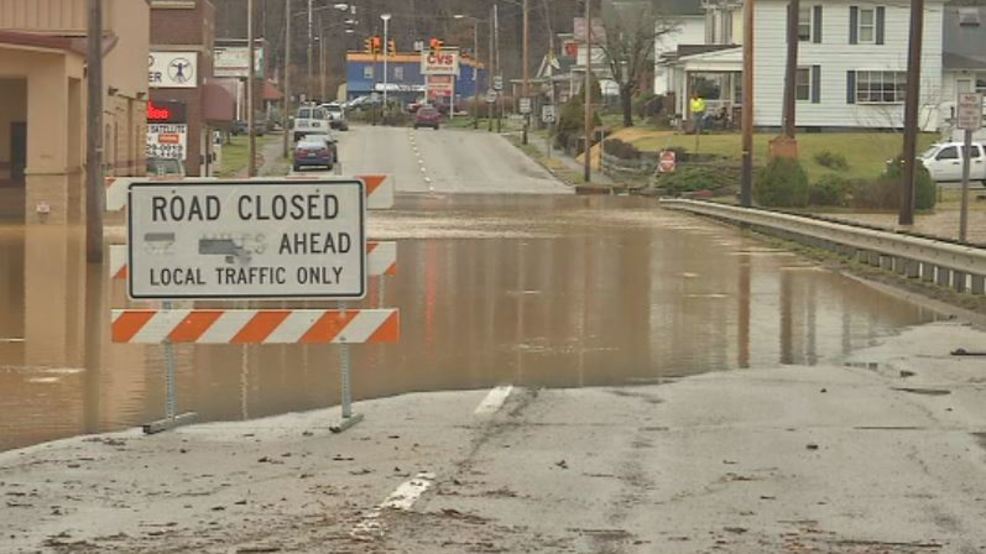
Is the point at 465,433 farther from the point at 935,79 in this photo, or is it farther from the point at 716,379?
the point at 935,79

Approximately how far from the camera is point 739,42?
81688mm

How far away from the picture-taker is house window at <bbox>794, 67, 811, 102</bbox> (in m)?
74.6

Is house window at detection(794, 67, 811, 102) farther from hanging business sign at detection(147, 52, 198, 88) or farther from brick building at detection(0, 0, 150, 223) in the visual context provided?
brick building at detection(0, 0, 150, 223)

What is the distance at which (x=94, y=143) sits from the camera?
26.8 meters

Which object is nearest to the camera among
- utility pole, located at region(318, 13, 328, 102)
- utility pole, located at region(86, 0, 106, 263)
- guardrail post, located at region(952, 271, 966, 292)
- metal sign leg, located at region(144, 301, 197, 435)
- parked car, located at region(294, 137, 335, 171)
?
metal sign leg, located at region(144, 301, 197, 435)

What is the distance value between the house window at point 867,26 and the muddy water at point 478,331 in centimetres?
4517

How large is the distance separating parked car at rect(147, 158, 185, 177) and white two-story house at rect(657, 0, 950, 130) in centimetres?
3260

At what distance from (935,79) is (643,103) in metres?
18.0

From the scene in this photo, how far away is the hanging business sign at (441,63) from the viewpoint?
125625mm

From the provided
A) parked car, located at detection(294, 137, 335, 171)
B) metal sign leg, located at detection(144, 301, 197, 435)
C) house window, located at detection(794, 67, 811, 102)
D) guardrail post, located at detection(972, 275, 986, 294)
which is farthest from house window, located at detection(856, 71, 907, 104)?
metal sign leg, located at detection(144, 301, 197, 435)

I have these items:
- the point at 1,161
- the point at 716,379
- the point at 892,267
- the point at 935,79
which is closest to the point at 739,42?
the point at 935,79

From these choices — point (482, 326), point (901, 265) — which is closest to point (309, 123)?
point (901, 265)

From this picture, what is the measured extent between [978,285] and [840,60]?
54093mm

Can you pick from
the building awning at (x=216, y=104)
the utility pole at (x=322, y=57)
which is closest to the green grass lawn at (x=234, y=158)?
the building awning at (x=216, y=104)
